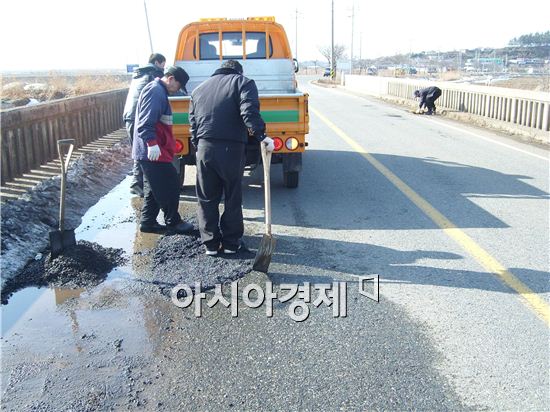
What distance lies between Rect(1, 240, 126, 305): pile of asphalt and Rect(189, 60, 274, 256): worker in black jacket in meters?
0.96

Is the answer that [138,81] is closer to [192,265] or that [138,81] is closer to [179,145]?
[179,145]

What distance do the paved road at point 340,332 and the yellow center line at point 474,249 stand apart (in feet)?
0.07

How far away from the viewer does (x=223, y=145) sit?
5535 millimetres

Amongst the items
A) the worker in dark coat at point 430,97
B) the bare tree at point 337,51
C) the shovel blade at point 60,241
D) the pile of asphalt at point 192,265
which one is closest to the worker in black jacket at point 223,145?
the pile of asphalt at point 192,265

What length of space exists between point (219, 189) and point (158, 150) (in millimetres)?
782

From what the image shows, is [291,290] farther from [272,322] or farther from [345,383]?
[345,383]

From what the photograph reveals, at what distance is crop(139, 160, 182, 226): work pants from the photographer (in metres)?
6.19

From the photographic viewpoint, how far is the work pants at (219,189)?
554 cm

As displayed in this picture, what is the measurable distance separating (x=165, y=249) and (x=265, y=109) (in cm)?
255

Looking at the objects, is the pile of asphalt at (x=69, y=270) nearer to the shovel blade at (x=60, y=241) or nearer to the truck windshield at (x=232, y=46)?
the shovel blade at (x=60, y=241)

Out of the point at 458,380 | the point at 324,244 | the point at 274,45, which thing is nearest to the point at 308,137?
the point at 274,45

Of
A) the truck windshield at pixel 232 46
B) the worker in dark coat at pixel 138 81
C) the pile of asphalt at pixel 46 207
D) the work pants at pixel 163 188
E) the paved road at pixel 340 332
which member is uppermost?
the truck windshield at pixel 232 46

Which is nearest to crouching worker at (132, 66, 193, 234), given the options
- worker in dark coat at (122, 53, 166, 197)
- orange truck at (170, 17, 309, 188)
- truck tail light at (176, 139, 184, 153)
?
truck tail light at (176, 139, 184, 153)

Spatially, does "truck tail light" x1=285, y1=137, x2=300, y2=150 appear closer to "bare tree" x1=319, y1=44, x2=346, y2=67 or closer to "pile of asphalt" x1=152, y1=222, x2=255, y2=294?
"pile of asphalt" x1=152, y1=222, x2=255, y2=294
